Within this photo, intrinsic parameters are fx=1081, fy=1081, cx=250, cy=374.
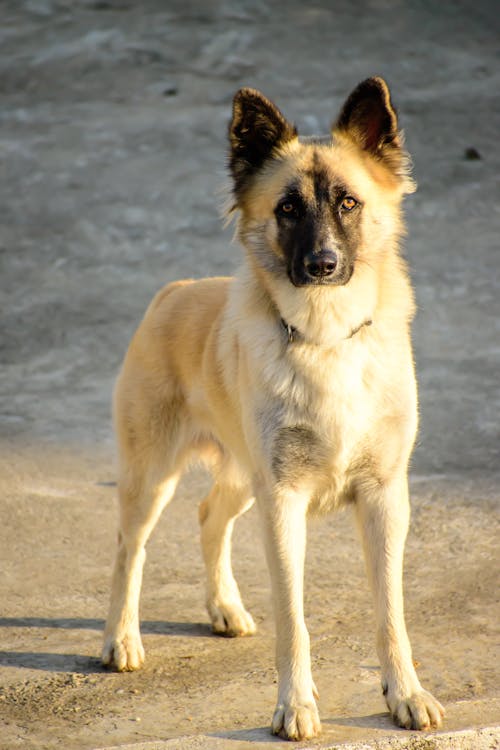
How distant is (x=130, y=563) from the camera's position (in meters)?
4.27

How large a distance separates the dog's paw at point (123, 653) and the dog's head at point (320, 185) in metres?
1.55

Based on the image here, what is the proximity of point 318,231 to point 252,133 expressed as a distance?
554mm

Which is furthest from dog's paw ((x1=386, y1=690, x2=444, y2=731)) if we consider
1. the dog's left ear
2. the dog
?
the dog's left ear

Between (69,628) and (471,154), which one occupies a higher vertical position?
(471,154)

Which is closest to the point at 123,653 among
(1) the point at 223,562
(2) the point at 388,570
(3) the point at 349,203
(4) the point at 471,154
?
(1) the point at 223,562

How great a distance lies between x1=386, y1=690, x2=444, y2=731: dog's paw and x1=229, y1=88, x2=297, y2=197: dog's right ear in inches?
72.5

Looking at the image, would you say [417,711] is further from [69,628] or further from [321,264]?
[69,628]

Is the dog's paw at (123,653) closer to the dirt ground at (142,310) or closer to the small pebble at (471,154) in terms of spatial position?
the dirt ground at (142,310)

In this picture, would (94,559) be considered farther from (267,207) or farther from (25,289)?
(25,289)

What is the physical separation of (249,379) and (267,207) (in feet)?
2.01

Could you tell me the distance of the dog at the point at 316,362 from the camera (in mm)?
3521

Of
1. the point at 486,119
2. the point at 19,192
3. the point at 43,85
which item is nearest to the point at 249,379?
the point at 19,192

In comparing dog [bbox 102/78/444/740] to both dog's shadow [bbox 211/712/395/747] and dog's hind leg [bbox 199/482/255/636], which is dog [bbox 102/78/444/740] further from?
dog's hind leg [bbox 199/482/255/636]

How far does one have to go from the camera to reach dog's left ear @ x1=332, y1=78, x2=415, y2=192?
3.84 metres
